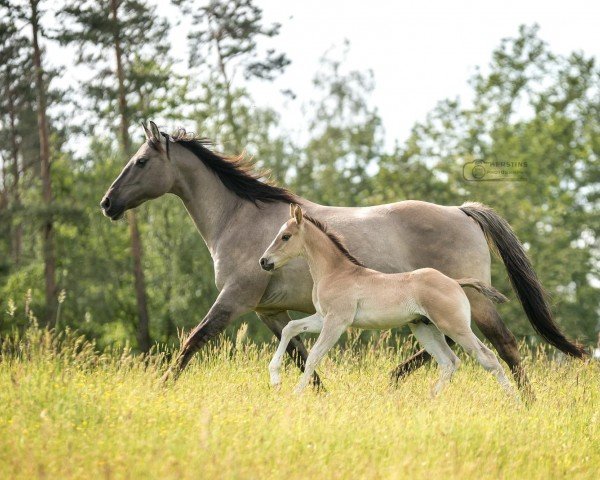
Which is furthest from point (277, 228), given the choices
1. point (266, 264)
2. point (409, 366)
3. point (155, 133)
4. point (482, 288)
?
point (482, 288)

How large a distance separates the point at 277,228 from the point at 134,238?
15.6 meters

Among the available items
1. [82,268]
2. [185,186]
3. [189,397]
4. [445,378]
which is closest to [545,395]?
[445,378]

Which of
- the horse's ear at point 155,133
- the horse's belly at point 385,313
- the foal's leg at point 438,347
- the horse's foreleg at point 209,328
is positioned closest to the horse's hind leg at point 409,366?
the foal's leg at point 438,347

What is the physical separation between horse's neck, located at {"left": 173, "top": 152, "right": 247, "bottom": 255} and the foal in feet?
4.08

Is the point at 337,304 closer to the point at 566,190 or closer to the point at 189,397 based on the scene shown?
the point at 189,397

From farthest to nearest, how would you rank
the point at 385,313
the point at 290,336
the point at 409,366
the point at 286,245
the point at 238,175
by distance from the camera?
the point at 238,175 → the point at 409,366 → the point at 286,245 → the point at 290,336 → the point at 385,313

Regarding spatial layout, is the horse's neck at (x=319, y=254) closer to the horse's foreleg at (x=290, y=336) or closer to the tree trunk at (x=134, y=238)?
the horse's foreleg at (x=290, y=336)

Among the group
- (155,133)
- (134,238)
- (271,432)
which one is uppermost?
(155,133)

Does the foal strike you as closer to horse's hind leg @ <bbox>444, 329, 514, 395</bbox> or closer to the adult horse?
horse's hind leg @ <bbox>444, 329, 514, 395</bbox>

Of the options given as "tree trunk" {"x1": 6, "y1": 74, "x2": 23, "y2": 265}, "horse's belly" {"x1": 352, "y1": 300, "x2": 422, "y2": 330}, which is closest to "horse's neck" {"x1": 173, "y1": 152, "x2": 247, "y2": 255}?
"horse's belly" {"x1": 352, "y1": 300, "x2": 422, "y2": 330}

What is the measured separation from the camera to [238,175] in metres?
9.41

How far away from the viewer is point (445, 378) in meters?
8.04

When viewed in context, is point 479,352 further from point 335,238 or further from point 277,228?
point 277,228

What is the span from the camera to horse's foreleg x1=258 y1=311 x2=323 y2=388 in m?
7.79
